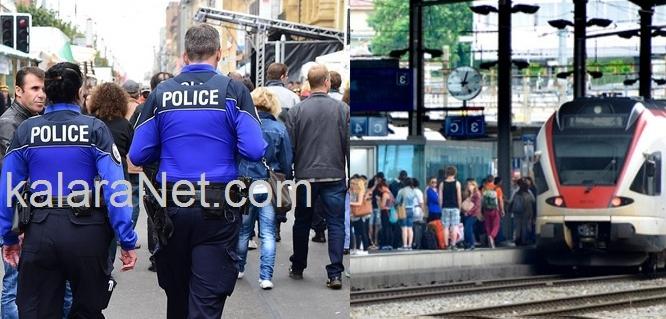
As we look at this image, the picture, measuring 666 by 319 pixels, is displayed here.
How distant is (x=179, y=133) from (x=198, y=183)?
222mm

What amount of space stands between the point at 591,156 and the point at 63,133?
40.7 feet

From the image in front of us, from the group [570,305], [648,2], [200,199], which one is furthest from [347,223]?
[648,2]

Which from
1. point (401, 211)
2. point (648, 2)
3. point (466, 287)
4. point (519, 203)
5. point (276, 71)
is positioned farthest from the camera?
point (519, 203)

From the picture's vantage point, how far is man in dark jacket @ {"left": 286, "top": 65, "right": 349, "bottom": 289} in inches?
354

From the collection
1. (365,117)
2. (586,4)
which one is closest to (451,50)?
(586,4)

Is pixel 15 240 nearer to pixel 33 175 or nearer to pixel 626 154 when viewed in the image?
pixel 33 175

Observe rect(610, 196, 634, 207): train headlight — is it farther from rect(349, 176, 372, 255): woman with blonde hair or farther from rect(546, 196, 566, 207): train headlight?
rect(349, 176, 372, 255): woman with blonde hair

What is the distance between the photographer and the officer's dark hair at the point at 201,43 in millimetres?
5500

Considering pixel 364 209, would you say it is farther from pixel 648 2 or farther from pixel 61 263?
pixel 61 263

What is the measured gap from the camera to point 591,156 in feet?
55.9

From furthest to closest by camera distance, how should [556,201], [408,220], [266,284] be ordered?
[556,201], [408,220], [266,284]

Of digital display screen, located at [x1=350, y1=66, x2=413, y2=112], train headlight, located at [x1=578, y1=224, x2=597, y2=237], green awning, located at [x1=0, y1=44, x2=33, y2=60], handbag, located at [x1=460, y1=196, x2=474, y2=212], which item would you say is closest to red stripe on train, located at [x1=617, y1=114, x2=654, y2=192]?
train headlight, located at [x1=578, y1=224, x2=597, y2=237]

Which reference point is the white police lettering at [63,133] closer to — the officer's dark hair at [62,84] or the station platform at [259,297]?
the officer's dark hair at [62,84]

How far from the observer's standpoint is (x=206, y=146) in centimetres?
538
